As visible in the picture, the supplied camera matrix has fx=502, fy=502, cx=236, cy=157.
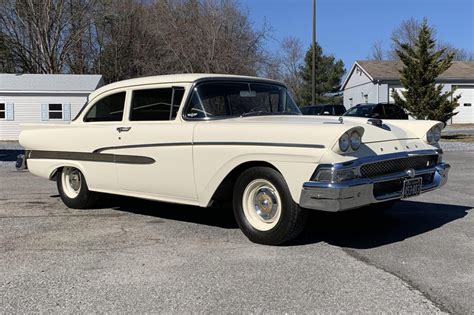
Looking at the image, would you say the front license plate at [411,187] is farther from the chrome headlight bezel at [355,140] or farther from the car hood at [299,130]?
the chrome headlight bezel at [355,140]

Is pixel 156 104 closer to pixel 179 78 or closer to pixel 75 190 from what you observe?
pixel 179 78

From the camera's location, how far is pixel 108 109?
650 cm

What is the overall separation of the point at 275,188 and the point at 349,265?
3.20 ft

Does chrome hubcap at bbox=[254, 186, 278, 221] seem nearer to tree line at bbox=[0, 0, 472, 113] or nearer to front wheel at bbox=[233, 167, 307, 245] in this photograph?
front wheel at bbox=[233, 167, 307, 245]

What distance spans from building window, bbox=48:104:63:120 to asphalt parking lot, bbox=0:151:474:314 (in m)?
21.0

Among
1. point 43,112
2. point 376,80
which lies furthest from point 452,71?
point 43,112

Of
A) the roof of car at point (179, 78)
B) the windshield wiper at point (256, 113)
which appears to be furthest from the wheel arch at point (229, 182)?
the roof of car at point (179, 78)

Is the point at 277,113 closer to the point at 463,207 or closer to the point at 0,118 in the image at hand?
the point at 463,207

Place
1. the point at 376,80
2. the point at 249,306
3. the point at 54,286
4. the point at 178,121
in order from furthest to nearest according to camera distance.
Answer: the point at 376,80 < the point at 178,121 < the point at 54,286 < the point at 249,306

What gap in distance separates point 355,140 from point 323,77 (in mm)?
52556

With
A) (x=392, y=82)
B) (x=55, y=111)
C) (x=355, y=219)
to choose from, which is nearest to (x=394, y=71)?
(x=392, y=82)

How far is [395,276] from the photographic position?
4.06 metres

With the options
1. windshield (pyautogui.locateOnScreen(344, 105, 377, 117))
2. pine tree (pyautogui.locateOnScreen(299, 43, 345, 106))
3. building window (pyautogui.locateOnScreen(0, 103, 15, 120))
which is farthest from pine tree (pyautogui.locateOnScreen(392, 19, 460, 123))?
pine tree (pyautogui.locateOnScreen(299, 43, 345, 106))

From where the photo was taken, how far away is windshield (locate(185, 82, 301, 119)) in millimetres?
5551
